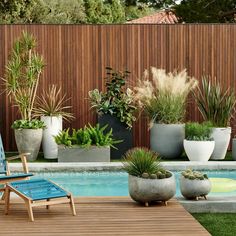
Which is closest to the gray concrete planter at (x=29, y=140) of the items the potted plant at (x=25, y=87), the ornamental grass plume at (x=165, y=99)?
the potted plant at (x=25, y=87)

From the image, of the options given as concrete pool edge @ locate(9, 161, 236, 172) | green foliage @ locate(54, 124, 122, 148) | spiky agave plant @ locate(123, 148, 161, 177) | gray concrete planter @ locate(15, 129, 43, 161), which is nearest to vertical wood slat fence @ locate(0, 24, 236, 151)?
gray concrete planter @ locate(15, 129, 43, 161)

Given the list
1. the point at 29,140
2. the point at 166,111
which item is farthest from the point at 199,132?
the point at 29,140

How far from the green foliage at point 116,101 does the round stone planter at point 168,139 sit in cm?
42

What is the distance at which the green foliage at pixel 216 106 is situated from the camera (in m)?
11.1

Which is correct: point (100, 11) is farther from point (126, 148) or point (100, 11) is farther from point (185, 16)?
point (126, 148)

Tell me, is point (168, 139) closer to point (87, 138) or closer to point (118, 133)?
point (118, 133)

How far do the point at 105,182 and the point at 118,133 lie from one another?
66.1 inches

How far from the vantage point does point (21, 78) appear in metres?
11.2

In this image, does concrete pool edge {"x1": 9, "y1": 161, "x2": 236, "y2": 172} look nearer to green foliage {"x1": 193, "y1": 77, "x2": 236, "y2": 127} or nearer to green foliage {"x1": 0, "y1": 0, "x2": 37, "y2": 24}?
green foliage {"x1": 193, "y1": 77, "x2": 236, "y2": 127}

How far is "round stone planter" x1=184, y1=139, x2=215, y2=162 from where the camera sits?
10500mm

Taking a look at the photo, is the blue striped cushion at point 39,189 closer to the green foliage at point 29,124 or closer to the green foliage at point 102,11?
the green foliage at point 29,124

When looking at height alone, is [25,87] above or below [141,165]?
above

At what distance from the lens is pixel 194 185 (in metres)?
6.99

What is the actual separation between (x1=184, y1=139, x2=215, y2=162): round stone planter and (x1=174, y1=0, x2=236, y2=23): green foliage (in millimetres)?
9907
